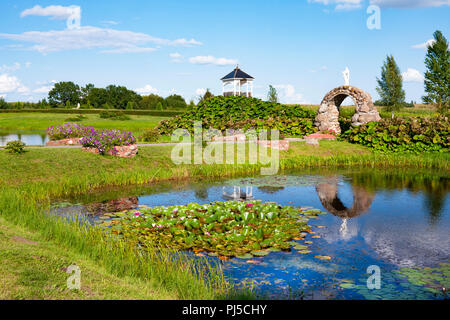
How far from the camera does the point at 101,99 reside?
277 ft

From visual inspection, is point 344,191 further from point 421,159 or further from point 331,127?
point 331,127

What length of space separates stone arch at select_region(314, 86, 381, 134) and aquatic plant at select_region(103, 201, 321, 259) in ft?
54.5

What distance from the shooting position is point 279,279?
6488 millimetres

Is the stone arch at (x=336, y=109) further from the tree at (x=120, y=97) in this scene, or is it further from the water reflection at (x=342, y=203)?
the tree at (x=120, y=97)

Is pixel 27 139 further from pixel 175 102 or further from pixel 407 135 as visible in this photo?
pixel 175 102

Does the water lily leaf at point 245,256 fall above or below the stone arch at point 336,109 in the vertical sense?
below

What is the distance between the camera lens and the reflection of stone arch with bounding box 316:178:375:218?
36.7ft

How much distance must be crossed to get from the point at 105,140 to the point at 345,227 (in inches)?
462

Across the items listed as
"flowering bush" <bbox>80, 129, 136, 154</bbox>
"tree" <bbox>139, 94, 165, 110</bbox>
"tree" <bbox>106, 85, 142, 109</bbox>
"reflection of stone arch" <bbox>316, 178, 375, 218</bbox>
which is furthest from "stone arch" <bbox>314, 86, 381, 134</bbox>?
"tree" <bbox>106, 85, 142, 109</bbox>

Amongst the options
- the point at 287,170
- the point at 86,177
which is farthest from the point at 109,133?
the point at 287,170

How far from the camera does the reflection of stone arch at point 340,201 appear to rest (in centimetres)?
1120

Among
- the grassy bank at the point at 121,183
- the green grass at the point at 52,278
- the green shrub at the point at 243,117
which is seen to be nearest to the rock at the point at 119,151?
the grassy bank at the point at 121,183

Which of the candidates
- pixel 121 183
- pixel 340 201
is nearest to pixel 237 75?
pixel 121 183
